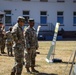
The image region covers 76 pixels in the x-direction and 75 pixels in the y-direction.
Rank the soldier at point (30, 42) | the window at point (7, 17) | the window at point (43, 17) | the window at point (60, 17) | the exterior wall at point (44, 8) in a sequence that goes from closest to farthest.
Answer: the soldier at point (30, 42), the exterior wall at point (44, 8), the window at point (7, 17), the window at point (43, 17), the window at point (60, 17)

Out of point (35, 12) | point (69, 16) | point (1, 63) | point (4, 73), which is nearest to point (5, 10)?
point (35, 12)

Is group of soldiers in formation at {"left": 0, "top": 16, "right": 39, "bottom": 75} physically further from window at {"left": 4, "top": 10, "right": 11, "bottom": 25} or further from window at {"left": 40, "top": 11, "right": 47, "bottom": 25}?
window at {"left": 40, "top": 11, "right": 47, "bottom": 25}

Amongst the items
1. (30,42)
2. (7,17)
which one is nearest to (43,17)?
(7,17)

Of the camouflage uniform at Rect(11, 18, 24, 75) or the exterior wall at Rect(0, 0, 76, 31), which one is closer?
the camouflage uniform at Rect(11, 18, 24, 75)

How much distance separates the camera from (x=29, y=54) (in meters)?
11.5

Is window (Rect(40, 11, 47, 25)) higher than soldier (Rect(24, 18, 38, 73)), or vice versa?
window (Rect(40, 11, 47, 25))

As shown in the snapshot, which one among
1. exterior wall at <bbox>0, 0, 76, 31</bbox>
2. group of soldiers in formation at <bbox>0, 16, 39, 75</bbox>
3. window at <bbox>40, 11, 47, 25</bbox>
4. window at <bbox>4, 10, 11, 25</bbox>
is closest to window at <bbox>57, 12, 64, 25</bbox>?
exterior wall at <bbox>0, 0, 76, 31</bbox>

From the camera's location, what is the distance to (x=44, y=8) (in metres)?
45.6

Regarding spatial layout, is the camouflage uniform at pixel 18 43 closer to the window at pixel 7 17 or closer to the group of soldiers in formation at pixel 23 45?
the group of soldiers in formation at pixel 23 45

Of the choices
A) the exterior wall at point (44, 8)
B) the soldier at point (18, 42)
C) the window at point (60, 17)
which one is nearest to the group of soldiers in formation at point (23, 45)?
the soldier at point (18, 42)

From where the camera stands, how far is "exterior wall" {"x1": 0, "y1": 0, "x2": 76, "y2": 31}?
4466 centimetres

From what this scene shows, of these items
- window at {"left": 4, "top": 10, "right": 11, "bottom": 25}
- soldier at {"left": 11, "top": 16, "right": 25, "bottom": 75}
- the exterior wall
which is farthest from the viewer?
window at {"left": 4, "top": 10, "right": 11, "bottom": 25}

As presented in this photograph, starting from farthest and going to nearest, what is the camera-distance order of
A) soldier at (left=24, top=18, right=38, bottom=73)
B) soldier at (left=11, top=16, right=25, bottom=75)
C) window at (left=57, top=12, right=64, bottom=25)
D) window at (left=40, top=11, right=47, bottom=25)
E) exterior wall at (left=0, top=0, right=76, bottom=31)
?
window at (left=57, top=12, right=64, bottom=25), window at (left=40, top=11, right=47, bottom=25), exterior wall at (left=0, top=0, right=76, bottom=31), soldier at (left=24, top=18, right=38, bottom=73), soldier at (left=11, top=16, right=25, bottom=75)

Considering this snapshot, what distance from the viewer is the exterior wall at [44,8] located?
44.7 m
